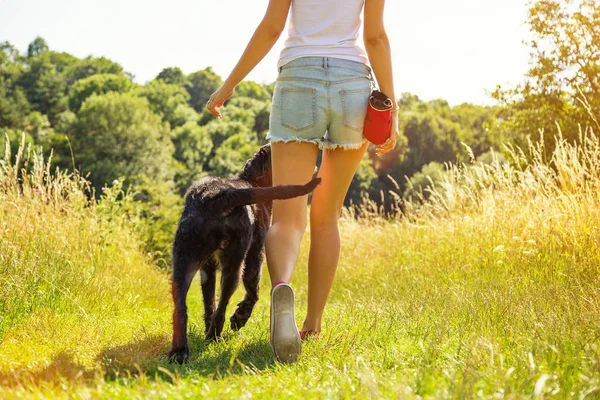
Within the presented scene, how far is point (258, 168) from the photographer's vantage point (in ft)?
13.1

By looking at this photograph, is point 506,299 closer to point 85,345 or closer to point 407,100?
point 85,345

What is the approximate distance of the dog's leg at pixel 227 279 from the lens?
3.39m

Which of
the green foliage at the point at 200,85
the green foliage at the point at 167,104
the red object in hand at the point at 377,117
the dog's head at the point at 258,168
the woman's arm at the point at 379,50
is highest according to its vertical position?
the green foliage at the point at 200,85

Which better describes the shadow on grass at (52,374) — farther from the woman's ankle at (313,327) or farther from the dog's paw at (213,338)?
the woman's ankle at (313,327)

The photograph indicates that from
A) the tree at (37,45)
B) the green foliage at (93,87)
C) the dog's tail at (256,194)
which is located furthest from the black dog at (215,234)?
the tree at (37,45)

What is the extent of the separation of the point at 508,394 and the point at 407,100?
226 feet

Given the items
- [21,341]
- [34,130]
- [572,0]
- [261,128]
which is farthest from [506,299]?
[261,128]

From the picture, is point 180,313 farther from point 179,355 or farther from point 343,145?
point 343,145

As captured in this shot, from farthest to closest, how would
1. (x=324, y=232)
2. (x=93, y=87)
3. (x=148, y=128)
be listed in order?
(x=93, y=87) < (x=148, y=128) < (x=324, y=232)

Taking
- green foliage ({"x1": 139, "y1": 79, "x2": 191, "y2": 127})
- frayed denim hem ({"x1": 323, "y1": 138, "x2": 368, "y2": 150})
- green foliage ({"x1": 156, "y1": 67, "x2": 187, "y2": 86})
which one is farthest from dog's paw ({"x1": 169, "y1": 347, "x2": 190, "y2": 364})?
green foliage ({"x1": 156, "y1": 67, "x2": 187, "y2": 86})

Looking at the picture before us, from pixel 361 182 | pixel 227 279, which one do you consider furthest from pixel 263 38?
pixel 361 182

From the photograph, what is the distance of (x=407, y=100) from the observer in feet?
226

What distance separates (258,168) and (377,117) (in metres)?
1.19

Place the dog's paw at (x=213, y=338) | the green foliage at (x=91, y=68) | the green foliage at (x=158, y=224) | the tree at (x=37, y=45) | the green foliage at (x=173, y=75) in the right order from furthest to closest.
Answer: the tree at (x=37, y=45) → the green foliage at (x=173, y=75) → the green foliage at (x=91, y=68) → the green foliage at (x=158, y=224) → the dog's paw at (x=213, y=338)
